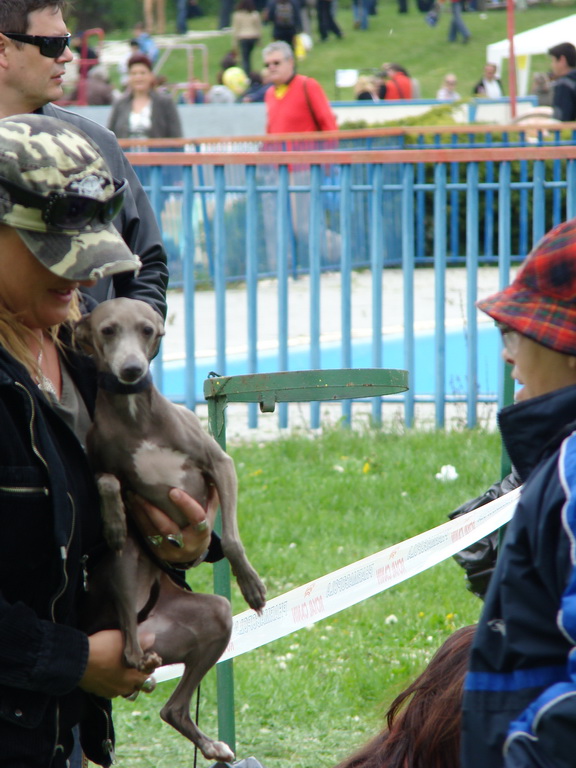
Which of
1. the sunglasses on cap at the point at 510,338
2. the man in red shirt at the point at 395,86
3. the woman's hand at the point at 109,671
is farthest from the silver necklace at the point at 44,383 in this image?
the man in red shirt at the point at 395,86

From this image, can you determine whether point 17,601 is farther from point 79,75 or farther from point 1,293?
point 79,75

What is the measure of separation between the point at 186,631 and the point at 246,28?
104 feet

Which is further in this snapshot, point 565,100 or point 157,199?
point 565,100

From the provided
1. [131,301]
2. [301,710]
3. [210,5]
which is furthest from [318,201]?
[210,5]

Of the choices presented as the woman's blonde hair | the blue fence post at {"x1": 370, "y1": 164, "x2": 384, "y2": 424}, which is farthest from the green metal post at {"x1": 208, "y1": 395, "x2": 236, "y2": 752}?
the blue fence post at {"x1": 370, "y1": 164, "x2": 384, "y2": 424}

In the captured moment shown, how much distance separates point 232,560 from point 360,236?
373 inches

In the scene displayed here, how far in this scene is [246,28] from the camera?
105ft

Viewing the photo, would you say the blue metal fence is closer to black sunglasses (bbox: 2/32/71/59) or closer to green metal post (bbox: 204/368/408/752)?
black sunglasses (bbox: 2/32/71/59)

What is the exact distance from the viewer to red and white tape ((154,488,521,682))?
2969mm

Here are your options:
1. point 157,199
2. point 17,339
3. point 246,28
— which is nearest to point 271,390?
point 17,339

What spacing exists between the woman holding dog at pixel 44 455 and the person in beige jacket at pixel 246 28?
30.7m

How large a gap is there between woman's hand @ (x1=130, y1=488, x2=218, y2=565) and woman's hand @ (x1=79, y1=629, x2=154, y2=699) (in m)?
0.19

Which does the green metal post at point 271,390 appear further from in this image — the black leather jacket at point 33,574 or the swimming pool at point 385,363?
the swimming pool at point 385,363

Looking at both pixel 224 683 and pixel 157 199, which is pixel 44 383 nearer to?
pixel 224 683
